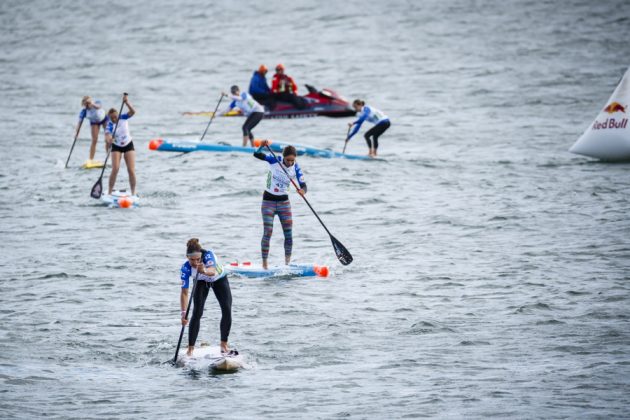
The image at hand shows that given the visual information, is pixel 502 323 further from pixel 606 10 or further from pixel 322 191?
pixel 606 10

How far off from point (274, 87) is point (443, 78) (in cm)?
1351

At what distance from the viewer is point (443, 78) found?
164 feet

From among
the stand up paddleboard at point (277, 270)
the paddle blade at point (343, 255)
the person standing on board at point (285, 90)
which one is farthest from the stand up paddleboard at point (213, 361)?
the person standing on board at point (285, 90)

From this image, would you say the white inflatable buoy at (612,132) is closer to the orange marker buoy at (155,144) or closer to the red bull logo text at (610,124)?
the red bull logo text at (610,124)

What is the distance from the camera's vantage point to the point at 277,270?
20.7 metres

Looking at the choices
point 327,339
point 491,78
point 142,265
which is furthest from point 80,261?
point 491,78

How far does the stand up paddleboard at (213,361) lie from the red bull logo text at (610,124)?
60.9ft

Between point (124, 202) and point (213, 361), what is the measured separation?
11.8 meters

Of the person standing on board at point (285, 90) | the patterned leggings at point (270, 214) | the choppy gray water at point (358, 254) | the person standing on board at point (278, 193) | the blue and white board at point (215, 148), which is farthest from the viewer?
the person standing on board at point (285, 90)

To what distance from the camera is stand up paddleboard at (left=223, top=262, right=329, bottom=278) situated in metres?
20.7

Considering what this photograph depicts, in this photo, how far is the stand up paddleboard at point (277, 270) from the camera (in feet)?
67.9

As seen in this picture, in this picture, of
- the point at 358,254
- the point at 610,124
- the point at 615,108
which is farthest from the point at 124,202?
the point at 615,108

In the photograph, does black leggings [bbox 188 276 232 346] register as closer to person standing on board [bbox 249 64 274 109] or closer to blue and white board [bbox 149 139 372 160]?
blue and white board [bbox 149 139 372 160]

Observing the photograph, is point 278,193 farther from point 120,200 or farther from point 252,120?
point 252,120
